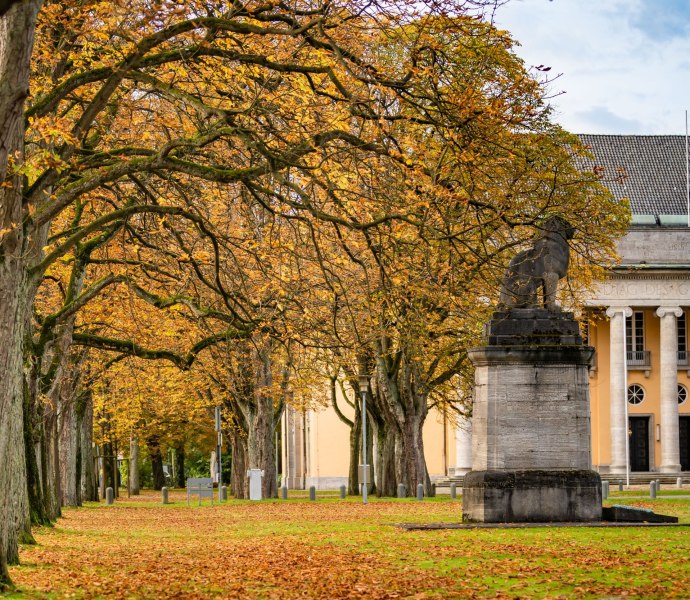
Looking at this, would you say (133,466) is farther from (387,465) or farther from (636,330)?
(636,330)

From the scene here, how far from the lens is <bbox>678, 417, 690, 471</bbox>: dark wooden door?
2913 inches

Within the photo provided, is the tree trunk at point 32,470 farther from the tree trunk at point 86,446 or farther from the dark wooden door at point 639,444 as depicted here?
the dark wooden door at point 639,444

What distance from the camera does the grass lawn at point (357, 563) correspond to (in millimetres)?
14133

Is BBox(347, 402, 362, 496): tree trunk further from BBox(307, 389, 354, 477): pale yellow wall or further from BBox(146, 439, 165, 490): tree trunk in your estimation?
BBox(146, 439, 165, 490): tree trunk

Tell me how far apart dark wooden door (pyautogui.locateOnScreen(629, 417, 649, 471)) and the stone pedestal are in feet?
168

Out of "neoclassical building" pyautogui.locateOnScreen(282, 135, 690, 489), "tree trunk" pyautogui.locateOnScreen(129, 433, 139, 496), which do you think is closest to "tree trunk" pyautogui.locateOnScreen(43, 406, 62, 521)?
"tree trunk" pyautogui.locateOnScreen(129, 433, 139, 496)

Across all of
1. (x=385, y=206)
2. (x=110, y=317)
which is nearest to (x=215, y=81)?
(x=385, y=206)

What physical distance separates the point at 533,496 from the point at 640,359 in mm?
53256

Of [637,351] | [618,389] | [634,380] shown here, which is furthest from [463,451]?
[637,351]

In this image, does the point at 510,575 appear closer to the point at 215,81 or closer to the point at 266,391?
the point at 215,81

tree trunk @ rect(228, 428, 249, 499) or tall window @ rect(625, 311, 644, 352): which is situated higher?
tall window @ rect(625, 311, 644, 352)

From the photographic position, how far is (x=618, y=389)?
71.0 m

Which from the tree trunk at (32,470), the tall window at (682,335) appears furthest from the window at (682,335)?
the tree trunk at (32,470)

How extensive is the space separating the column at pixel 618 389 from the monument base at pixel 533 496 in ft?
150
